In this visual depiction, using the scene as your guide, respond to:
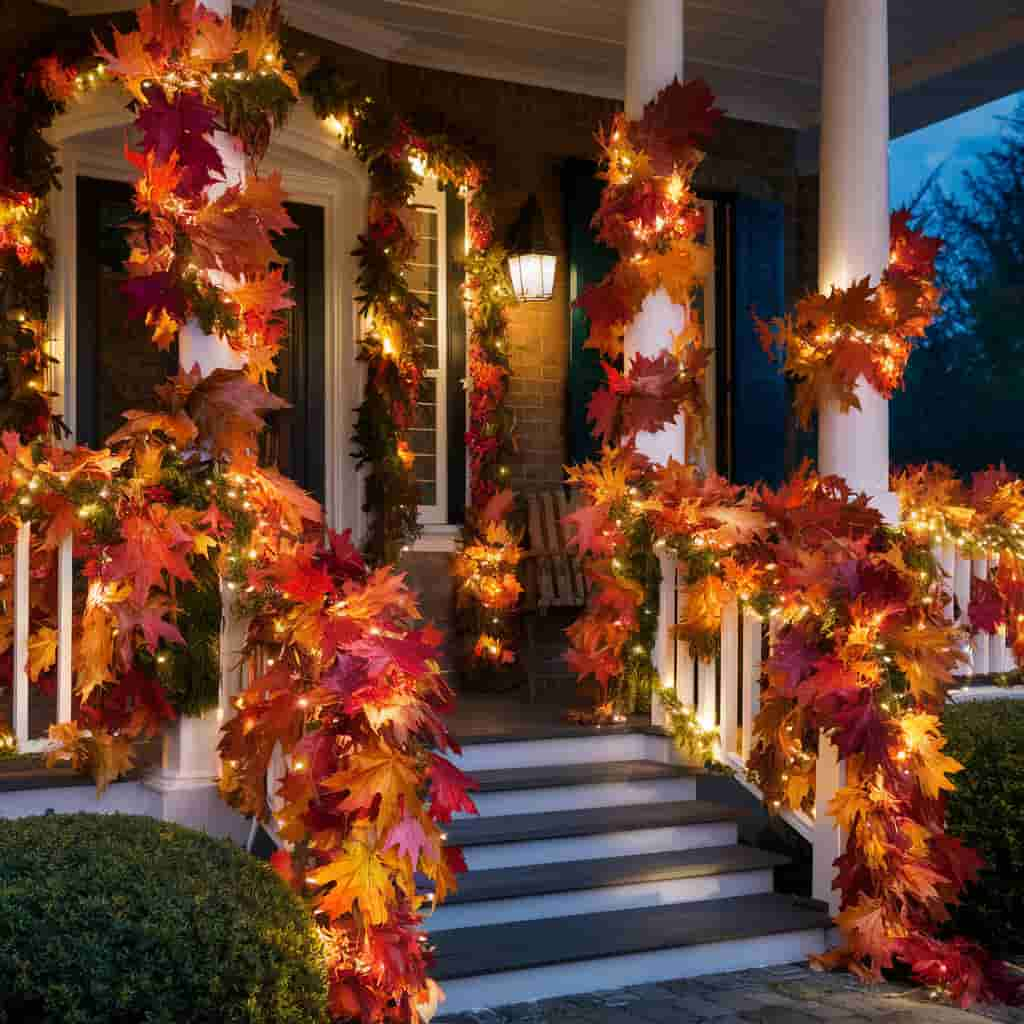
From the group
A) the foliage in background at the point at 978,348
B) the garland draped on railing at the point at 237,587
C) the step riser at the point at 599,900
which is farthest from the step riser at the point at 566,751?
the foliage in background at the point at 978,348

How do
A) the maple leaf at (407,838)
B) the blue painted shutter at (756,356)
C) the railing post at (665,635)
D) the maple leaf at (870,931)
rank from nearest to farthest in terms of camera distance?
the maple leaf at (407,838) < the maple leaf at (870,931) < the railing post at (665,635) < the blue painted shutter at (756,356)

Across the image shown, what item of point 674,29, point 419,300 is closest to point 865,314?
point 674,29

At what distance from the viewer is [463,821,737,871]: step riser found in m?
5.30

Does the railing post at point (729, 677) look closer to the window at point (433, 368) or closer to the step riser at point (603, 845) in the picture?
the step riser at point (603, 845)

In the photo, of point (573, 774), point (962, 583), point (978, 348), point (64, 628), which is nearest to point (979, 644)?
point (962, 583)

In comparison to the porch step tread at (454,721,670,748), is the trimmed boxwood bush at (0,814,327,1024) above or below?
below

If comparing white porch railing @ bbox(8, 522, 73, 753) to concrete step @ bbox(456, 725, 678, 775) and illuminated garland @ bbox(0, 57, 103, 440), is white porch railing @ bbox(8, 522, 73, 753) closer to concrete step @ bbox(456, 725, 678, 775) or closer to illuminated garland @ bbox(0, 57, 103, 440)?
concrete step @ bbox(456, 725, 678, 775)

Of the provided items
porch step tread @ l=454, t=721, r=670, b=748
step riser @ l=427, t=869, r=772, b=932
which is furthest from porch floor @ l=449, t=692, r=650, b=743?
step riser @ l=427, t=869, r=772, b=932

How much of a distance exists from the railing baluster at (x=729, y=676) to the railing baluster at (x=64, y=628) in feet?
8.35

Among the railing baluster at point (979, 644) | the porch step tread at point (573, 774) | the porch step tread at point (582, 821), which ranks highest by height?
the railing baluster at point (979, 644)

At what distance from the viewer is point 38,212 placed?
22.2 ft

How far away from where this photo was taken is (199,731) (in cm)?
487

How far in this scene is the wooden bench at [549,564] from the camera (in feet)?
26.3

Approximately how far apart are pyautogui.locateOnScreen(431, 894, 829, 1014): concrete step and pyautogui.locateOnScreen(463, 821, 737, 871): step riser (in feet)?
0.94
